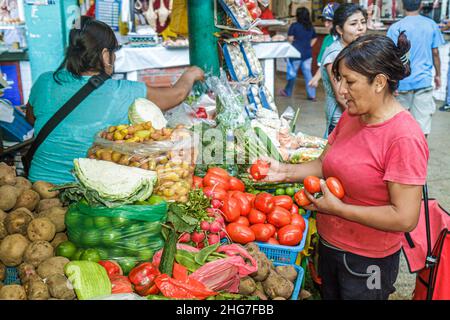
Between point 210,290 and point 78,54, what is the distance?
1.81 meters

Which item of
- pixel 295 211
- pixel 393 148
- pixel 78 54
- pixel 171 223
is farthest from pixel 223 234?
pixel 78 54

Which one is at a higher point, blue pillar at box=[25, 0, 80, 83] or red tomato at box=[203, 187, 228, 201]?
blue pillar at box=[25, 0, 80, 83]

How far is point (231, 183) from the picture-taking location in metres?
3.12

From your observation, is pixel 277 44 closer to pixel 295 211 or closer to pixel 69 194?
pixel 295 211

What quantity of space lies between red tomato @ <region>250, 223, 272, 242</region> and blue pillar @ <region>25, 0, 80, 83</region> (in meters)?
4.16

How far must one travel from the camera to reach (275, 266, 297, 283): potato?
2.58m

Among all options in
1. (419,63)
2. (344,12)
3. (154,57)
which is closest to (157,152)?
(344,12)

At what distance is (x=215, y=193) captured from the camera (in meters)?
2.90

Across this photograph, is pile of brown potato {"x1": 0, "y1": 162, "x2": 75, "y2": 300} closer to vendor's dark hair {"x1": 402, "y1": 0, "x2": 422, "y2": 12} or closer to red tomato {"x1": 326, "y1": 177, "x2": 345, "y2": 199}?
red tomato {"x1": 326, "y1": 177, "x2": 345, "y2": 199}

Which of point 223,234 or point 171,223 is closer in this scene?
point 171,223

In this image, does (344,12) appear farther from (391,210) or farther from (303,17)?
(303,17)

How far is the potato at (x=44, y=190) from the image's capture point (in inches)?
115

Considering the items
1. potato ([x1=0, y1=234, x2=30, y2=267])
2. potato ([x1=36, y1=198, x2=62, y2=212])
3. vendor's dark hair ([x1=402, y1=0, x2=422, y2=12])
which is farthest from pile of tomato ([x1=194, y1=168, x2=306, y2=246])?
vendor's dark hair ([x1=402, y1=0, x2=422, y2=12])

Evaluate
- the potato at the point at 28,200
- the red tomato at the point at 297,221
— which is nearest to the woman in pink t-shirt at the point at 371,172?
the red tomato at the point at 297,221
